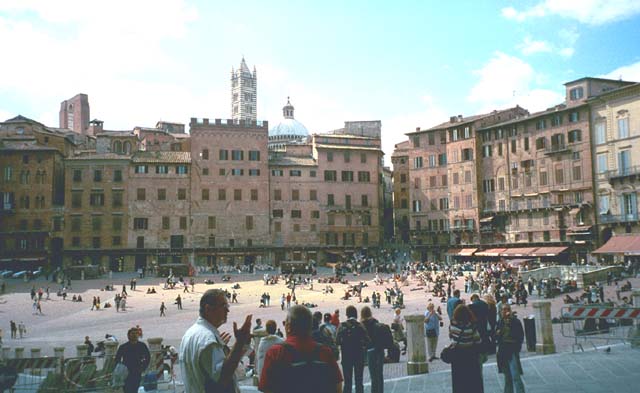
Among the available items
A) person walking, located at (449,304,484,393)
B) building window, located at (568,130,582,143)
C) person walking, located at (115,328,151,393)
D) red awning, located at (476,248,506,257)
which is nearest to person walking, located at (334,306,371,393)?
A: person walking, located at (449,304,484,393)

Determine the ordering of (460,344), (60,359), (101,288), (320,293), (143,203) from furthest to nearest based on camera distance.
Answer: (143,203)
(101,288)
(320,293)
(60,359)
(460,344)

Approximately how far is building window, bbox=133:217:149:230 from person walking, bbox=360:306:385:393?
5552 centimetres

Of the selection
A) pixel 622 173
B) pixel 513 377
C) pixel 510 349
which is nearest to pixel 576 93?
pixel 622 173

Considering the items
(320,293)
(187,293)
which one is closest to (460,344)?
(320,293)

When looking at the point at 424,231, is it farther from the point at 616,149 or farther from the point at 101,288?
the point at 101,288

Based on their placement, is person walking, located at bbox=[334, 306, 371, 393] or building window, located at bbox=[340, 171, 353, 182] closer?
person walking, located at bbox=[334, 306, 371, 393]

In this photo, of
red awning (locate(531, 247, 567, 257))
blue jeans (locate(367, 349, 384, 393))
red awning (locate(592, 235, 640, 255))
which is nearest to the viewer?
blue jeans (locate(367, 349, 384, 393))

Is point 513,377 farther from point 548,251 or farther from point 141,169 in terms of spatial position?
point 141,169

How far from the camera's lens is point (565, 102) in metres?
54.6

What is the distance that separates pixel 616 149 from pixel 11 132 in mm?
60683

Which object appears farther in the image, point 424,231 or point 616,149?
point 424,231

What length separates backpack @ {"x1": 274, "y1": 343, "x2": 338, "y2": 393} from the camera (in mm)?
4324

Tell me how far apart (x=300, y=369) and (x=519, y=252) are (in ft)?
177

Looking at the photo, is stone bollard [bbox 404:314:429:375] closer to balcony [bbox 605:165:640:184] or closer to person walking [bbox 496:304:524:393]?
person walking [bbox 496:304:524:393]
